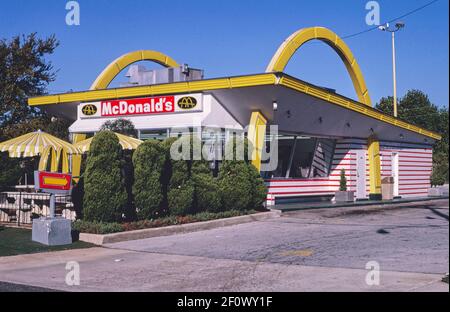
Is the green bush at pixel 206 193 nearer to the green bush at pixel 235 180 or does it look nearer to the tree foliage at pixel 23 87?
the green bush at pixel 235 180

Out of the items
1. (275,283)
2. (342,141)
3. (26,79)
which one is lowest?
(275,283)

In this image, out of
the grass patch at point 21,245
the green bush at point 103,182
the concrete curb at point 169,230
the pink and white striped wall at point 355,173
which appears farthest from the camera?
the pink and white striped wall at point 355,173

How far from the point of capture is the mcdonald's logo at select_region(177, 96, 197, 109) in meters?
20.9

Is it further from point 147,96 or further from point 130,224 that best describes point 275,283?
point 147,96

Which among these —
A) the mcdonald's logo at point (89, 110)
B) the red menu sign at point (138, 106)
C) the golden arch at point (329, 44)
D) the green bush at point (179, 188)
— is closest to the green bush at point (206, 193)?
the green bush at point (179, 188)

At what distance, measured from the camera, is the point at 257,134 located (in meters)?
20.5

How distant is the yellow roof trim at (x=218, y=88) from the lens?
61.7ft

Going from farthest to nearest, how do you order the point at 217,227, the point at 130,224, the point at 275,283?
the point at 217,227
the point at 130,224
the point at 275,283

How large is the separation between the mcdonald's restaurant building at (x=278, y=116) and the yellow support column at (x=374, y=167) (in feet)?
0.16

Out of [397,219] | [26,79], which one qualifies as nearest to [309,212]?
[397,219]

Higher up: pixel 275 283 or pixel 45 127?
pixel 45 127

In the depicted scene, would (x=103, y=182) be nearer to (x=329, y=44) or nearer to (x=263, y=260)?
(x=263, y=260)

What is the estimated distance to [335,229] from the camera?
15.5 m

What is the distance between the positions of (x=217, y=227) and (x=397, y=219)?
5.74 meters
